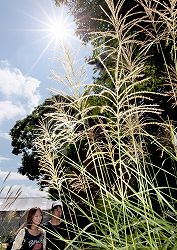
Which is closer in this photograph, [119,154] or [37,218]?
[119,154]

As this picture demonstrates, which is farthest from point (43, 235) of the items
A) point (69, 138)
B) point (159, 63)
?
point (159, 63)

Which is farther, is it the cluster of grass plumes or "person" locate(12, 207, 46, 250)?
"person" locate(12, 207, 46, 250)

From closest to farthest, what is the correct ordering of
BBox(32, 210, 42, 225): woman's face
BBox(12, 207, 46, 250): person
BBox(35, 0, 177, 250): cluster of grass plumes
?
BBox(35, 0, 177, 250): cluster of grass plumes
BBox(12, 207, 46, 250): person
BBox(32, 210, 42, 225): woman's face

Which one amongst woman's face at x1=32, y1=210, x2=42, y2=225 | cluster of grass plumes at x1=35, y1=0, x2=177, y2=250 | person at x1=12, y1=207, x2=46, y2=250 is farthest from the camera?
woman's face at x1=32, y1=210, x2=42, y2=225

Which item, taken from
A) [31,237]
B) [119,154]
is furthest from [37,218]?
[119,154]

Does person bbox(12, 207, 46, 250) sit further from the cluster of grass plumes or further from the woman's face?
the cluster of grass plumes

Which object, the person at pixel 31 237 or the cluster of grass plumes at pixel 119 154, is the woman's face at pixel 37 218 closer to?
the person at pixel 31 237

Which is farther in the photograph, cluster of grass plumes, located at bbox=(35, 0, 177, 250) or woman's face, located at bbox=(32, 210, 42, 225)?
woman's face, located at bbox=(32, 210, 42, 225)

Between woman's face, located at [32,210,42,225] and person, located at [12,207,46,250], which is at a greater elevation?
woman's face, located at [32,210,42,225]

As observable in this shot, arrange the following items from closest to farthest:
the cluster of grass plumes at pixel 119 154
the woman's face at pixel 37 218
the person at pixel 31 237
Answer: the cluster of grass plumes at pixel 119 154 < the person at pixel 31 237 < the woman's face at pixel 37 218

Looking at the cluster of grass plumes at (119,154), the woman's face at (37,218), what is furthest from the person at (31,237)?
→ the cluster of grass plumes at (119,154)

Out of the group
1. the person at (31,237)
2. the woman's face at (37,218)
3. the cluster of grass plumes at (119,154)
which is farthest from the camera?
the woman's face at (37,218)

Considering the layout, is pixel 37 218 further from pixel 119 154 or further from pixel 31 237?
pixel 119 154

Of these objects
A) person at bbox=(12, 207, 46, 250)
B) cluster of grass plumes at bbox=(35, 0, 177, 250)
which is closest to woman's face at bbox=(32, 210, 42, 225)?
person at bbox=(12, 207, 46, 250)
